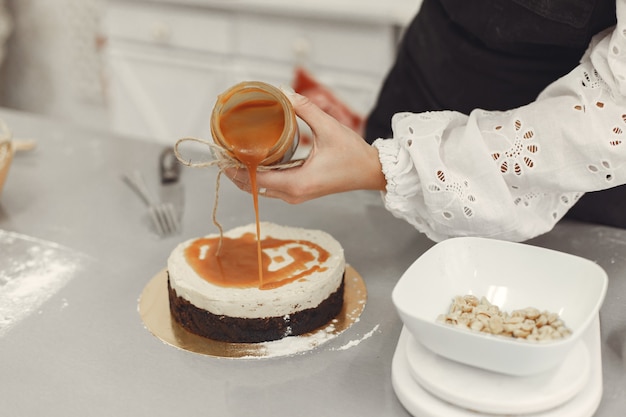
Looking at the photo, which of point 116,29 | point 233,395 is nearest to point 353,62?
point 116,29

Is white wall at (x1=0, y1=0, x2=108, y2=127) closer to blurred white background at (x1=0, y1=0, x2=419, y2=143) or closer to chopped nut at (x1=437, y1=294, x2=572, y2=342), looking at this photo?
blurred white background at (x1=0, y1=0, x2=419, y2=143)

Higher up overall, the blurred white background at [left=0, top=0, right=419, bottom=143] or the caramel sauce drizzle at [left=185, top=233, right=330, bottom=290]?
the caramel sauce drizzle at [left=185, top=233, right=330, bottom=290]

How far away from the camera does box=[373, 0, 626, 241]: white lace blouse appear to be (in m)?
1.04

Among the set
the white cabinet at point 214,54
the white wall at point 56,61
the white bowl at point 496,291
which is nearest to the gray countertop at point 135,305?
the white bowl at point 496,291

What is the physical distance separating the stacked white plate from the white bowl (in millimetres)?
22

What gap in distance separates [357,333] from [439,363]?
193 mm

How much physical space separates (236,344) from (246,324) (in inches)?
1.3

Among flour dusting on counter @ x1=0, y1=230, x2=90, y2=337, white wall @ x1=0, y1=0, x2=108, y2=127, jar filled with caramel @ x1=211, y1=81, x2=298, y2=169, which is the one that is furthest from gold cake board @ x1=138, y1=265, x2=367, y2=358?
white wall @ x1=0, y1=0, x2=108, y2=127

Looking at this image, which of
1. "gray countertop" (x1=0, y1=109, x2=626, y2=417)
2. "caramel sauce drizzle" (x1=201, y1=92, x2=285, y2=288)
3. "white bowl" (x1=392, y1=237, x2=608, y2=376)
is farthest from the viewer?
"caramel sauce drizzle" (x1=201, y1=92, x2=285, y2=288)

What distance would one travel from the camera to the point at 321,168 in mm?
1069

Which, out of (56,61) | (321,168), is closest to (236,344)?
(321,168)

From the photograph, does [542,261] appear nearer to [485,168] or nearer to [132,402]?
[485,168]

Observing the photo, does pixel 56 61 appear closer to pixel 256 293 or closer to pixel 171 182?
pixel 171 182

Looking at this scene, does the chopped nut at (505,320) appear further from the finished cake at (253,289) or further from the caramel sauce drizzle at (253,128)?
the caramel sauce drizzle at (253,128)
